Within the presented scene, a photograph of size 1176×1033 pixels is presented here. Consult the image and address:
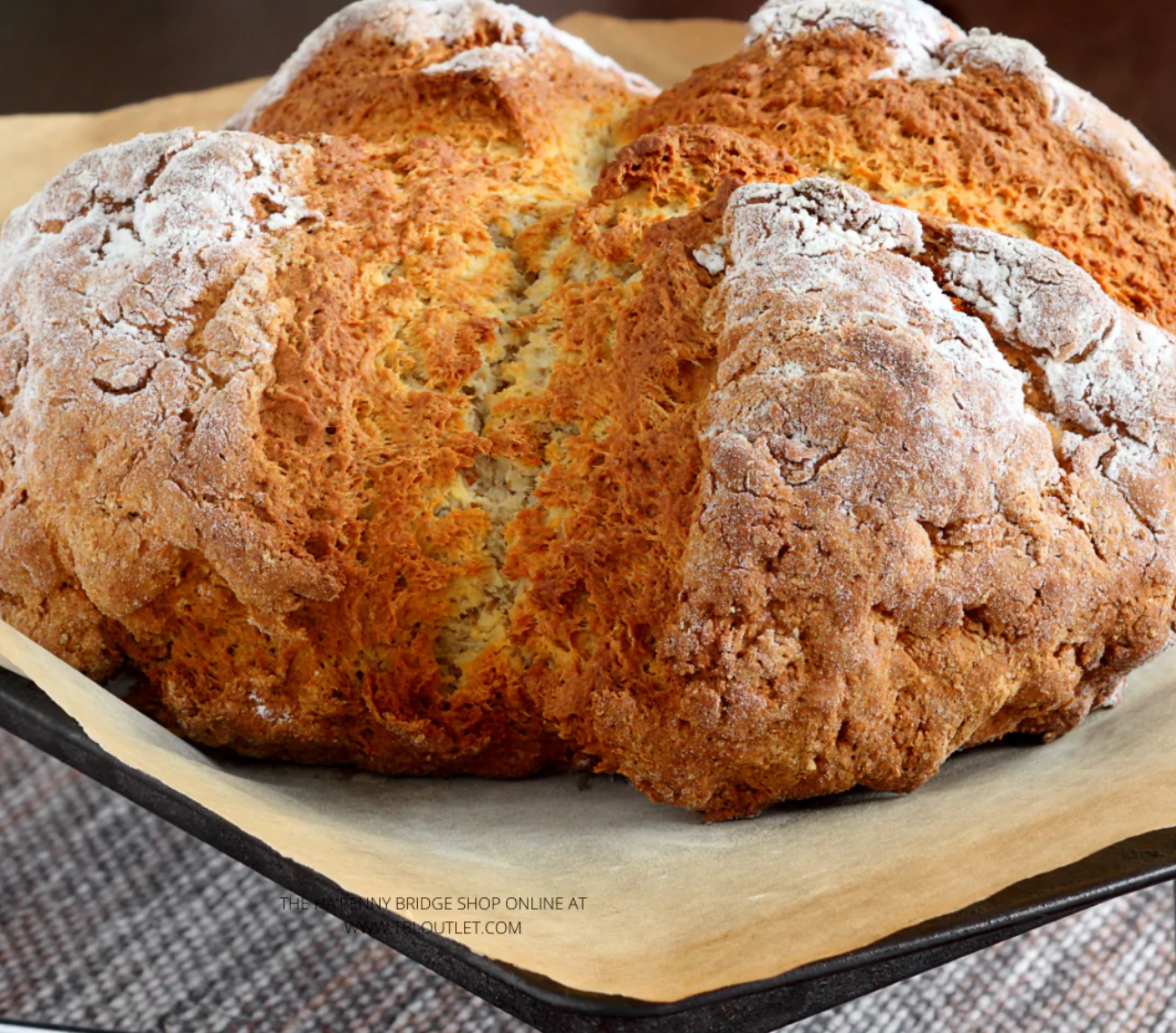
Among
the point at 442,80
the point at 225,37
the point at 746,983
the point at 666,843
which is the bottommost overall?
the point at 225,37

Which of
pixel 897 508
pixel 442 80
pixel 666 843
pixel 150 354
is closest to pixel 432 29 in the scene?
pixel 442 80

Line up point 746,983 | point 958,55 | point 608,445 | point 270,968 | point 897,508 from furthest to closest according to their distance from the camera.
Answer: point 958,55
point 270,968
point 608,445
point 897,508
point 746,983

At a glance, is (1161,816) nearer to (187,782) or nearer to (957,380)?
(957,380)

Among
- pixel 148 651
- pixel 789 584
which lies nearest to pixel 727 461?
pixel 789 584

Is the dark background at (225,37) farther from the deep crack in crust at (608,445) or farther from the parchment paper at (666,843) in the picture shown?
the parchment paper at (666,843)

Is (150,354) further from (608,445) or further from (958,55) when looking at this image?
(958,55)

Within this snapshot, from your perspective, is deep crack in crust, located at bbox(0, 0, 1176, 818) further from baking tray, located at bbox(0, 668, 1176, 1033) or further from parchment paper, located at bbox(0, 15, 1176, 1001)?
baking tray, located at bbox(0, 668, 1176, 1033)
